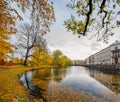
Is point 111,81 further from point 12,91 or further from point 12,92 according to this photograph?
point 12,92

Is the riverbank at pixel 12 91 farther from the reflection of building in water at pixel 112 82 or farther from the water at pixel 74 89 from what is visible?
the reflection of building in water at pixel 112 82

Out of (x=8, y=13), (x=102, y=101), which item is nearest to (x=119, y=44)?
(x=102, y=101)

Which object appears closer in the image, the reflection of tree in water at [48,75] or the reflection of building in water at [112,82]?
the reflection of building in water at [112,82]

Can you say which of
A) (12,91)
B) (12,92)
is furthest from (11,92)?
(12,91)

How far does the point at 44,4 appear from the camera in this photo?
5.68 metres

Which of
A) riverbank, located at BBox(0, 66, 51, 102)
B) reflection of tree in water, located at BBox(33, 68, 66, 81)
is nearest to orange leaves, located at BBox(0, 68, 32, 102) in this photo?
riverbank, located at BBox(0, 66, 51, 102)

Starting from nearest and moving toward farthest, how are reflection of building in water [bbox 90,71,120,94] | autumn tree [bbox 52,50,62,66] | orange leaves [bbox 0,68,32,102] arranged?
orange leaves [bbox 0,68,32,102] < reflection of building in water [bbox 90,71,120,94] < autumn tree [bbox 52,50,62,66]

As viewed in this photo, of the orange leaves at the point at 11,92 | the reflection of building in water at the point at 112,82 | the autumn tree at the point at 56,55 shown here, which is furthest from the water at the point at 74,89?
the autumn tree at the point at 56,55

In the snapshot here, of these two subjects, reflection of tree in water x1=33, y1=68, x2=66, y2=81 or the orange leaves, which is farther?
reflection of tree in water x1=33, y1=68, x2=66, y2=81

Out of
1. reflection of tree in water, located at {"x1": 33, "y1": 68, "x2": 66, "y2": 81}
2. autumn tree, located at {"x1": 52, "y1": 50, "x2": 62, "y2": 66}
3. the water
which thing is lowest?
the water

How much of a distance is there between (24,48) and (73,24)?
33.9m

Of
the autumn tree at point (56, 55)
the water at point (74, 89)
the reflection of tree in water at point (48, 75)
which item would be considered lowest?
the water at point (74, 89)

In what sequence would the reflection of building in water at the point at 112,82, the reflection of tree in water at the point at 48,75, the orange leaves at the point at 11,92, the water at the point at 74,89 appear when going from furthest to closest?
the reflection of tree in water at the point at 48,75 < the reflection of building in water at the point at 112,82 < the water at the point at 74,89 < the orange leaves at the point at 11,92

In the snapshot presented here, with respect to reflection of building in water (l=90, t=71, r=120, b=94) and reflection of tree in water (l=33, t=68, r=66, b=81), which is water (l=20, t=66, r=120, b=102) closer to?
reflection of building in water (l=90, t=71, r=120, b=94)
